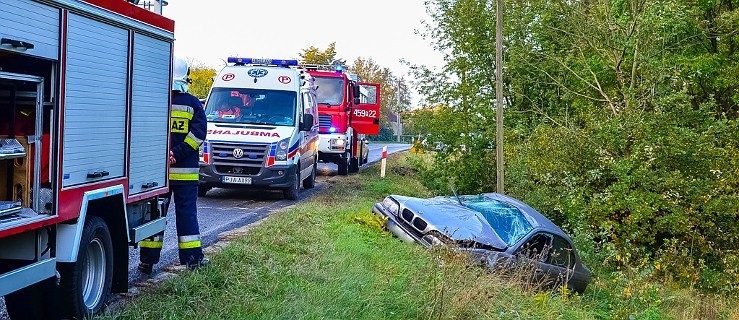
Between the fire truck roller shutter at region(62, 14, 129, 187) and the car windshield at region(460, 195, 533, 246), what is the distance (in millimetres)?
5544

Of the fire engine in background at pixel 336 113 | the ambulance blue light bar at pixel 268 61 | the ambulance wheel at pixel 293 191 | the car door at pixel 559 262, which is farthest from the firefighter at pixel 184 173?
the fire engine in background at pixel 336 113

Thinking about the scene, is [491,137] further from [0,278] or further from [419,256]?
[0,278]

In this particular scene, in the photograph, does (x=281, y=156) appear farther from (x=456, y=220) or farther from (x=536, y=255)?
(x=536, y=255)

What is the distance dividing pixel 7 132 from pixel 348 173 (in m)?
19.7

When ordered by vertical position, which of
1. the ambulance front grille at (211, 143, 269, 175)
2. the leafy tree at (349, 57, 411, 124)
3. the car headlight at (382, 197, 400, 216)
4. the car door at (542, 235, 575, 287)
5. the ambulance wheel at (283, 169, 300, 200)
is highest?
the leafy tree at (349, 57, 411, 124)

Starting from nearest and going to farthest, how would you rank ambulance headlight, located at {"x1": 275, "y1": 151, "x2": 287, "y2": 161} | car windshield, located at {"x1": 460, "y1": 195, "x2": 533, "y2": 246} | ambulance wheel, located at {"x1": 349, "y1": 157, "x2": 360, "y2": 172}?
car windshield, located at {"x1": 460, "y1": 195, "x2": 533, "y2": 246} < ambulance headlight, located at {"x1": 275, "y1": 151, "x2": 287, "y2": 161} < ambulance wheel, located at {"x1": 349, "y1": 157, "x2": 360, "y2": 172}

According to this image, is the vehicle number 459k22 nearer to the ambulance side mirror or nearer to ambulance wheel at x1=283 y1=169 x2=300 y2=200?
the ambulance side mirror

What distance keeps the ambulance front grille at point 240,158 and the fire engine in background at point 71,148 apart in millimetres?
7689

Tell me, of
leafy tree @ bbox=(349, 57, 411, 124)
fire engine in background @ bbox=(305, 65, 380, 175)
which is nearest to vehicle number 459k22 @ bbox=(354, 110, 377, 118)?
fire engine in background @ bbox=(305, 65, 380, 175)

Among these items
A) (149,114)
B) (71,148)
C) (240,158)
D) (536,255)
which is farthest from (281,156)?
(71,148)

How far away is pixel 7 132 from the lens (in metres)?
4.75

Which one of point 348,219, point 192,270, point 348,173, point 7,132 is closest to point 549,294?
point 348,219

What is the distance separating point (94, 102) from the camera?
16.8 feet

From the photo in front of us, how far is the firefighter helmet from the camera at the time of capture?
23.2 ft
